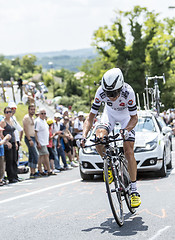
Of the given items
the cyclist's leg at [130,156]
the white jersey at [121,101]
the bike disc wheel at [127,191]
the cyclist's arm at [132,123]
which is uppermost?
the white jersey at [121,101]

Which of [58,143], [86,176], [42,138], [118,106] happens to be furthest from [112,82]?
[58,143]

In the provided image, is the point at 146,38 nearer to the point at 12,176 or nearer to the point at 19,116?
the point at 19,116

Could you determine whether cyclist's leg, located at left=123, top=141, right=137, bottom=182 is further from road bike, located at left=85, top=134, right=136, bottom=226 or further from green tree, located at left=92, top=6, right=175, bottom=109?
green tree, located at left=92, top=6, right=175, bottom=109

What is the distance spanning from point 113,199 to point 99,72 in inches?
2859

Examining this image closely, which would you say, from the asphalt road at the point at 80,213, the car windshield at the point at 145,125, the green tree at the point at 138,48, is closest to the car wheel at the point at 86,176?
the asphalt road at the point at 80,213

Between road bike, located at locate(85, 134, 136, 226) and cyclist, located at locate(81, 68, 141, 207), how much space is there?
0.14 metres

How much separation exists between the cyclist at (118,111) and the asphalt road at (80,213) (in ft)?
1.98

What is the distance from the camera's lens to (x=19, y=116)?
126 ft

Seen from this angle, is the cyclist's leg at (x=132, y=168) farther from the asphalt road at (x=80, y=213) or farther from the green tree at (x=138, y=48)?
the green tree at (x=138, y=48)

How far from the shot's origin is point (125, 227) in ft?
21.4

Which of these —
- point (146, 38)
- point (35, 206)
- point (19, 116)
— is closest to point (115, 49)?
point (146, 38)

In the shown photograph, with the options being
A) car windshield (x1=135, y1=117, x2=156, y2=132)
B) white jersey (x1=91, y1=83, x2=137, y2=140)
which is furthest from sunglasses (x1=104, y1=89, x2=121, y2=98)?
car windshield (x1=135, y1=117, x2=156, y2=132)

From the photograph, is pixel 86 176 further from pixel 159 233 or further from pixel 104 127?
pixel 159 233

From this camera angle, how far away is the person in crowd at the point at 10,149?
1332cm
